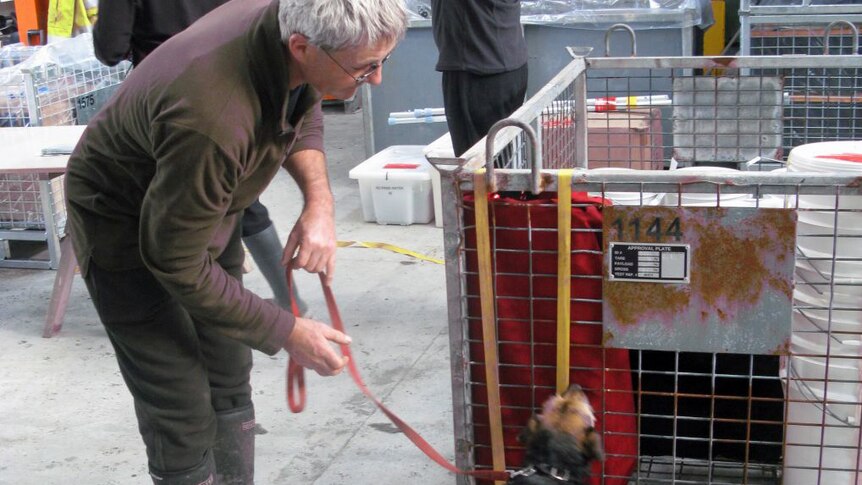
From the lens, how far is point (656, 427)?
2832 mm

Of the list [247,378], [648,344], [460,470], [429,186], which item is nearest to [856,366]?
[648,344]

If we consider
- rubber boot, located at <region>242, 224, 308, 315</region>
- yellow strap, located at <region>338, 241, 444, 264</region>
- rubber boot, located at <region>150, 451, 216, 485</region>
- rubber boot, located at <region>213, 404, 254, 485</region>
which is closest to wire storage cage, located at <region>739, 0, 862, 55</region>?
yellow strap, located at <region>338, 241, 444, 264</region>

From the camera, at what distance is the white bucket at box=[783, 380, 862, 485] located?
2.42 metres

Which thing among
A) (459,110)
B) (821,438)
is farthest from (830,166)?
(459,110)

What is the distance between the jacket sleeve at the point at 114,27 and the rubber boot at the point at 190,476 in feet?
7.07

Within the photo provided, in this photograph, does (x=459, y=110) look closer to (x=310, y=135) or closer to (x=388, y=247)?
(x=388, y=247)

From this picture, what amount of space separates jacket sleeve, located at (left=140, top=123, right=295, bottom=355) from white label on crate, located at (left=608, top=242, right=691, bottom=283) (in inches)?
29.2

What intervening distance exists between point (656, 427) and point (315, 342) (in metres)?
1.06

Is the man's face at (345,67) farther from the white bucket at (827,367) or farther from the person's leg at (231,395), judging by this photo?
the white bucket at (827,367)

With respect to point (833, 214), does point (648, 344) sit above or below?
below

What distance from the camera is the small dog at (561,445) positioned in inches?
90.7

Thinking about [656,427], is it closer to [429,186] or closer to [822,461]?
[822,461]

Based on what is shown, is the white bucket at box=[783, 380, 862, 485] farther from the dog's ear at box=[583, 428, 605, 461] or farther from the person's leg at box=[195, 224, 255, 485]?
the person's leg at box=[195, 224, 255, 485]

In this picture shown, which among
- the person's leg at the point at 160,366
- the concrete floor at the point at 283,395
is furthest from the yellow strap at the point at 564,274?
the concrete floor at the point at 283,395
